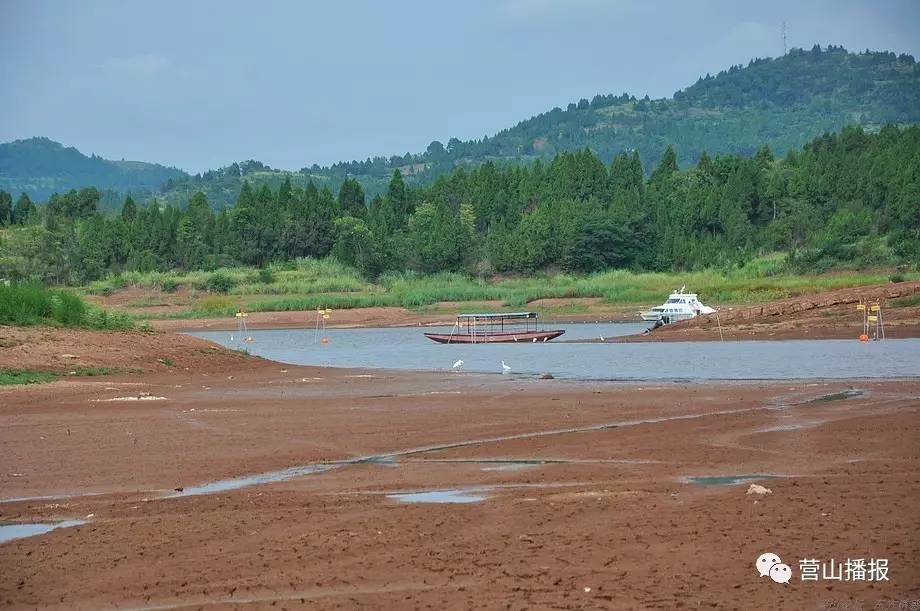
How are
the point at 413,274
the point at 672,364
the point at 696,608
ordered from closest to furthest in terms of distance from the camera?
the point at 696,608 → the point at 672,364 → the point at 413,274

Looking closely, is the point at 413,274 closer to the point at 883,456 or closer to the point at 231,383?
the point at 231,383

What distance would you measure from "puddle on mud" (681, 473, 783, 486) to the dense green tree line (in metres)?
76.4

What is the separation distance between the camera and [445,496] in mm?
12289

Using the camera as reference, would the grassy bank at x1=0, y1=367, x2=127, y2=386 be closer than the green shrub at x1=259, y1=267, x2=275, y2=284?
Yes

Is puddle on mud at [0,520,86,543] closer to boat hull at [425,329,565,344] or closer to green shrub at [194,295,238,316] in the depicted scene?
boat hull at [425,329,565,344]

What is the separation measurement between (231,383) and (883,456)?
60.6 feet

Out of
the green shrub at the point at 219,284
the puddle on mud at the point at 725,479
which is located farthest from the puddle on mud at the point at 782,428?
the green shrub at the point at 219,284

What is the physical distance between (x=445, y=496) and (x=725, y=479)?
10.6 ft

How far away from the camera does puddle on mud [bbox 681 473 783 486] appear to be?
1245cm

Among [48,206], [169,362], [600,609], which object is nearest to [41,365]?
[169,362]

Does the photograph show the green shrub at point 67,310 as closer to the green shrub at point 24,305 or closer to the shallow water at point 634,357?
the green shrub at point 24,305

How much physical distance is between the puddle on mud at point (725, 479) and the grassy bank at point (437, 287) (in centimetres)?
5973

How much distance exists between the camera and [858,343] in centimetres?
4178

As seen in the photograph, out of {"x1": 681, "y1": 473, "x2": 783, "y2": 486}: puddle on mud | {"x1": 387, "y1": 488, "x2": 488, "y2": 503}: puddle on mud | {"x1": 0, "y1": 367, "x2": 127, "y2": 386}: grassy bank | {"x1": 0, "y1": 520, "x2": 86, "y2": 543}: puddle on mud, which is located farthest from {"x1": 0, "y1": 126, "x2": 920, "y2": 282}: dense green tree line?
{"x1": 0, "y1": 520, "x2": 86, "y2": 543}: puddle on mud
